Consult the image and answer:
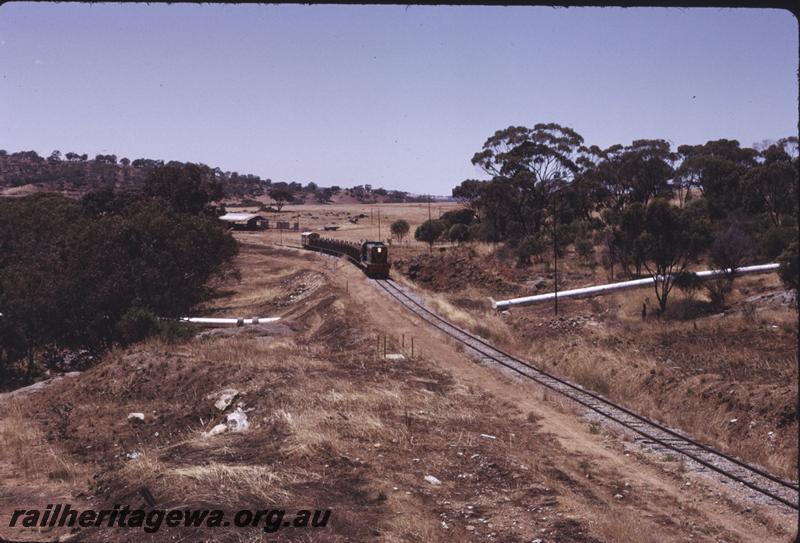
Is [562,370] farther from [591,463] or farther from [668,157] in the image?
[668,157]

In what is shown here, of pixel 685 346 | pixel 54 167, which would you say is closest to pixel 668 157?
pixel 685 346

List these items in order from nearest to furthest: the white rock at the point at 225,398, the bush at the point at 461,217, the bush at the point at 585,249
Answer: the white rock at the point at 225,398, the bush at the point at 585,249, the bush at the point at 461,217

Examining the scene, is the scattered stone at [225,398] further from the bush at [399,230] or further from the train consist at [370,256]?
the bush at [399,230]

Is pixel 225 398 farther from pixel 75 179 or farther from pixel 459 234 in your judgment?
pixel 75 179

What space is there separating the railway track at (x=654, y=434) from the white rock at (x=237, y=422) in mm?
8839

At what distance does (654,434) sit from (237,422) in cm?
962

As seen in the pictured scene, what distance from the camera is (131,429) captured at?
16.6m

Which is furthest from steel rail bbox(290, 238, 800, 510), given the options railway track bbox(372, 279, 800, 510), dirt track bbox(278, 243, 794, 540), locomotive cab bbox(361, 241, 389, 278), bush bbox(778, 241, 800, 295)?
locomotive cab bbox(361, 241, 389, 278)

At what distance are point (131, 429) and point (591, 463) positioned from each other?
36.5ft

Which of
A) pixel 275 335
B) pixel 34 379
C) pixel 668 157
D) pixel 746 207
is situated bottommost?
pixel 34 379

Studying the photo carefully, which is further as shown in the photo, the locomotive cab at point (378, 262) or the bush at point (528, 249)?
the bush at point (528, 249)

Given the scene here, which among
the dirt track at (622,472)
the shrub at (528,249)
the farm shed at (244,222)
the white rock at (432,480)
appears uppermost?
the farm shed at (244,222)

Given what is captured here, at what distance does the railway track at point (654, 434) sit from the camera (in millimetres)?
11797

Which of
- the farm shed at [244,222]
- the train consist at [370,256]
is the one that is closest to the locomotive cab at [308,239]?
the train consist at [370,256]
